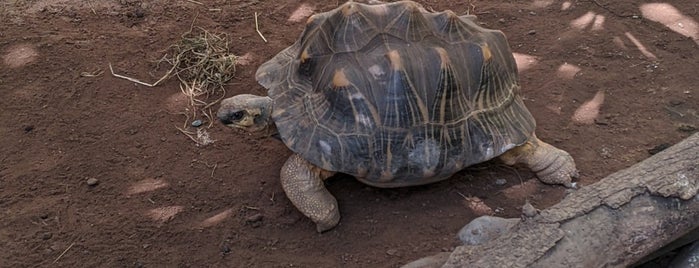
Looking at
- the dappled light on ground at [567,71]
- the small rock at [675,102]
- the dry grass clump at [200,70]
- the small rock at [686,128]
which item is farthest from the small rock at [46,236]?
the small rock at [675,102]

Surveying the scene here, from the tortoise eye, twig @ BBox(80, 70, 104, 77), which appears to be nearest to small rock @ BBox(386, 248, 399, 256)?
the tortoise eye

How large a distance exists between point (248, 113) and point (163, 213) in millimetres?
741

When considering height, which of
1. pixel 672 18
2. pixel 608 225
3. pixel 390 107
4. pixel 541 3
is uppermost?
pixel 608 225

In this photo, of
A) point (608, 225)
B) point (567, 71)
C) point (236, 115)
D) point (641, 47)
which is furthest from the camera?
point (641, 47)

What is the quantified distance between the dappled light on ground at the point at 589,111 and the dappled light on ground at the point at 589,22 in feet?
2.94

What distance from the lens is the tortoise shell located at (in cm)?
308

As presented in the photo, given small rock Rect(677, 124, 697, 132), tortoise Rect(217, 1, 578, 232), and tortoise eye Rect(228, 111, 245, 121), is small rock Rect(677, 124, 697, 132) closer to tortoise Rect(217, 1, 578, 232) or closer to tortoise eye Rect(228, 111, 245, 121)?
tortoise Rect(217, 1, 578, 232)

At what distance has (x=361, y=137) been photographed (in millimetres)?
3084

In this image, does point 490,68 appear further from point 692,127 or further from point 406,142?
point 692,127

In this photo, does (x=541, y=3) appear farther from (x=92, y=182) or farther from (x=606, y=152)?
(x=92, y=182)

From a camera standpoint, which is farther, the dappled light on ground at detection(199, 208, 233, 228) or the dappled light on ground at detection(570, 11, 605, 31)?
the dappled light on ground at detection(570, 11, 605, 31)

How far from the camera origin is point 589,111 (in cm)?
396

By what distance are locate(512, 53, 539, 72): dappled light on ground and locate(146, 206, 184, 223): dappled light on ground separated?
2.58 m

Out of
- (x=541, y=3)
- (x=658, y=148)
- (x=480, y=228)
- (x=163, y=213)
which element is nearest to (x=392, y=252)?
(x=480, y=228)
